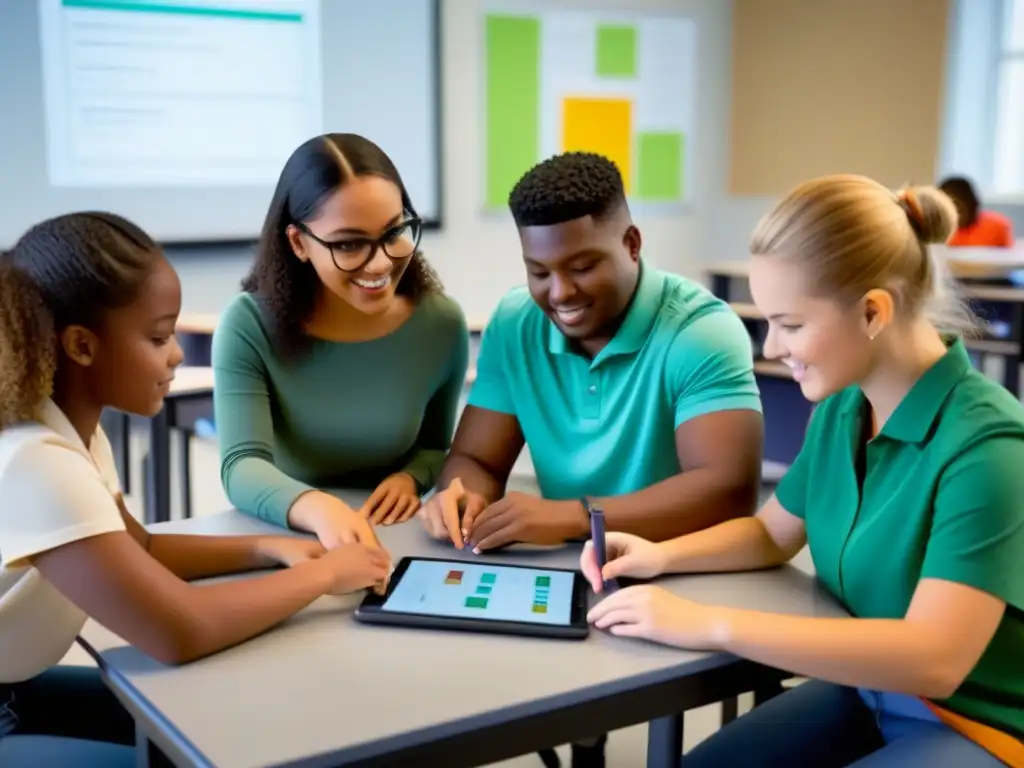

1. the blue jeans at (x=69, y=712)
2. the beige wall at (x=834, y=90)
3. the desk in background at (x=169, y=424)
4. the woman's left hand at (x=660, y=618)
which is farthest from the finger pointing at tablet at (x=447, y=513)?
the beige wall at (x=834, y=90)

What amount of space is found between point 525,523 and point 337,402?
0.45 meters

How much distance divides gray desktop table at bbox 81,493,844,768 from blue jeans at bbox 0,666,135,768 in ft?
0.65

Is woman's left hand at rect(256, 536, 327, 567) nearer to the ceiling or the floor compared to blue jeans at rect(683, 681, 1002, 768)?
nearer to the ceiling

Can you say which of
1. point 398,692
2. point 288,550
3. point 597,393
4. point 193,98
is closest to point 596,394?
point 597,393

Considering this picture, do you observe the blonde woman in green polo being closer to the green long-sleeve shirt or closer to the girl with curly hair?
the girl with curly hair

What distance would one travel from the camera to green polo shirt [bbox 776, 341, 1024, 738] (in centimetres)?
105

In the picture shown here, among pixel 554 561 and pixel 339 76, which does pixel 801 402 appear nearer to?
pixel 554 561

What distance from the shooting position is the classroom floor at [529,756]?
1940mm

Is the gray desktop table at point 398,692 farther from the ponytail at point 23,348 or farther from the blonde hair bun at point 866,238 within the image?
the blonde hair bun at point 866,238

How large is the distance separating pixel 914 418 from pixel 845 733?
39cm

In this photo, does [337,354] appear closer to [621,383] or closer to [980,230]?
[621,383]

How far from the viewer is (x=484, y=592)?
121 cm

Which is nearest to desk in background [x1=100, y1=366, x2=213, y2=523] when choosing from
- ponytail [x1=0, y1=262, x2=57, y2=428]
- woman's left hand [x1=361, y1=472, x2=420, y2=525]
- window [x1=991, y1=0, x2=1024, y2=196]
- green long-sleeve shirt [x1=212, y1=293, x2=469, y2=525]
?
green long-sleeve shirt [x1=212, y1=293, x2=469, y2=525]

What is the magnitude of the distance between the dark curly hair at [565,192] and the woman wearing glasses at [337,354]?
21cm
